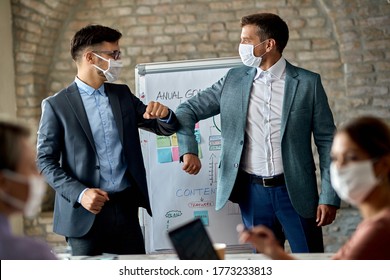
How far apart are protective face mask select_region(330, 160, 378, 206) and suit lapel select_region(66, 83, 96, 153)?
147cm

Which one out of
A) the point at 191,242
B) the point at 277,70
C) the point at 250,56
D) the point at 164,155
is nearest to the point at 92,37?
the point at 250,56

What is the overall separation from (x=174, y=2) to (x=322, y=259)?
3586 mm

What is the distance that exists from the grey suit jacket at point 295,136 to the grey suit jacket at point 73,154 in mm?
282

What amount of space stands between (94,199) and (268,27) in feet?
3.67

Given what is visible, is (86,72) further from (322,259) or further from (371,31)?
(371,31)

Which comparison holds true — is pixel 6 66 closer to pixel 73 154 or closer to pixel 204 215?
pixel 204 215

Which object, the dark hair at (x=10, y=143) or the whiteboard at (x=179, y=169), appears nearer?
the dark hair at (x=10, y=143)

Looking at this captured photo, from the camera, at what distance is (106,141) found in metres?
2.99

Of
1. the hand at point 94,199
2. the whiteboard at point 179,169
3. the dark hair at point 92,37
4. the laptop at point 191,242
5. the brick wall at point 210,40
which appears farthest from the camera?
the brick wall at point 210,40

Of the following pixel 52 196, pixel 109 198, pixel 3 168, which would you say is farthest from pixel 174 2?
pixel 3 168

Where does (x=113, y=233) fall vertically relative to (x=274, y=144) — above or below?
below

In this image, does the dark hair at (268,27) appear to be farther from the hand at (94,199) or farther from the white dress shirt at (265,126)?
the hand at (94,199)

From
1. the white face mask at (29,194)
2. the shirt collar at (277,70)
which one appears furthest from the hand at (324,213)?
the white face mask at (29,194)

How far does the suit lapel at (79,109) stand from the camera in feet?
9.69
